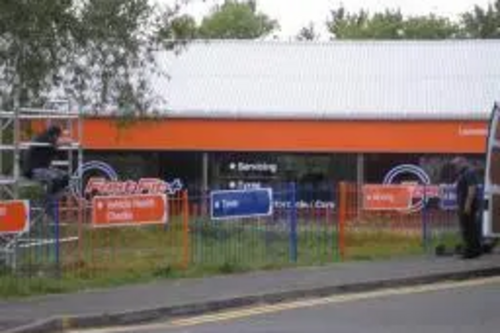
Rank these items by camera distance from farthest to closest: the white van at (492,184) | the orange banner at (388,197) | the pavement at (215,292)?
the orange banner at (388,197) < the white van at (492,184) < the pavement at (215,292)

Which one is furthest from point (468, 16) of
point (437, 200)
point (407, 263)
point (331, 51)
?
point (407, 263)

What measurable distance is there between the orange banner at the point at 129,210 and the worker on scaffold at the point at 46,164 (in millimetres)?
2202

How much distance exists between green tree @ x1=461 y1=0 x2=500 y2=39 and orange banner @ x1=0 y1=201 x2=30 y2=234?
206 ft

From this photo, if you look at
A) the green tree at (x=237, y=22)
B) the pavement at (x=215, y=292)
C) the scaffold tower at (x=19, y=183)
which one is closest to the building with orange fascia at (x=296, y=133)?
the scaffold tower at (x=19, y=183)

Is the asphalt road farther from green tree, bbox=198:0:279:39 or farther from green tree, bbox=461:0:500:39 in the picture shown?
green tree, bbox=198:0:279:39

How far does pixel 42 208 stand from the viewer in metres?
20.2

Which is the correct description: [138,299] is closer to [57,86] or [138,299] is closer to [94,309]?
[94,309]

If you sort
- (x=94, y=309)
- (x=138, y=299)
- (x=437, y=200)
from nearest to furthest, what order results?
(x=94, y=309) < (x=138, y=299) < (x=437, y=200)

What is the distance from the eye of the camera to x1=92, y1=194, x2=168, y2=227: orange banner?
19812 mm

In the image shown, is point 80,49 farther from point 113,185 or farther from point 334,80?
point 334,80

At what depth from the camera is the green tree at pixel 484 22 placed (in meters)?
79.1

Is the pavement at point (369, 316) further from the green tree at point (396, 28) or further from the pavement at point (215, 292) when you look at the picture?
the green tree at point (396, 28)

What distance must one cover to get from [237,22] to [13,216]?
2788 inches

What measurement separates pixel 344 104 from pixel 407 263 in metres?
17.1
